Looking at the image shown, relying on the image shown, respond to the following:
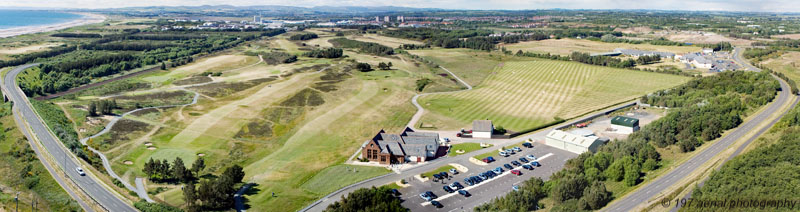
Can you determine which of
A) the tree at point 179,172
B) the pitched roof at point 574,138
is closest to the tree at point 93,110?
the tree at point 179,172

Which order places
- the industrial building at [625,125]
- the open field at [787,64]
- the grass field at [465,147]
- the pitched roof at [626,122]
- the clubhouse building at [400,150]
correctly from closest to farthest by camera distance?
the clubhouse building at [400,150] → the grass field at [465,147] → the industrial building at [625,125] → the pitched roof at [626,122] → the open field at [787,64]

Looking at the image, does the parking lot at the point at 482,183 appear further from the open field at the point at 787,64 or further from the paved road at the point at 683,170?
the open field at the point at 787,64

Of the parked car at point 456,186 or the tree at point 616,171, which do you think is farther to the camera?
the tree at point 616,171

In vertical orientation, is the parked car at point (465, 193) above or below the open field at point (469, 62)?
below

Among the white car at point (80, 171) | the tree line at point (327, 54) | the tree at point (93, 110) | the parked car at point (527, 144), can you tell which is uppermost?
the tree line at point (327, 54)

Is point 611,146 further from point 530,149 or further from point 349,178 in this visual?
Result: point 349,178

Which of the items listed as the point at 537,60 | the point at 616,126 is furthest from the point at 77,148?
the point at 537,60
